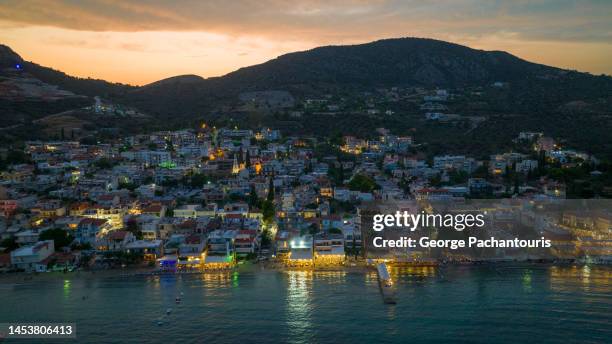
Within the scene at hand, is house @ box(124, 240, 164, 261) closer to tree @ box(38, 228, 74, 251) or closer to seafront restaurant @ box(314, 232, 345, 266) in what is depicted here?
tree @ box(38, 228, 74, 251)

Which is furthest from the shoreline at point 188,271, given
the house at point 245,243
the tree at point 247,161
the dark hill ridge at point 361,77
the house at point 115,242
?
the dark hill ridge at point 361,77

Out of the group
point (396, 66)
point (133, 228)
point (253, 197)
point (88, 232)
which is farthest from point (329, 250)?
point (396, 66)

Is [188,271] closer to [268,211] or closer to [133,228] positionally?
[133,228]

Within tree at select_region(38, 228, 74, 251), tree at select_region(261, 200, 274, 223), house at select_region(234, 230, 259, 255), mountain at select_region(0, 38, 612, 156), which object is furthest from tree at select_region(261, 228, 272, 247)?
mountain at select_region(0, 38, 612, 156)

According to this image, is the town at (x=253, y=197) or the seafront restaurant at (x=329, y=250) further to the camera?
the town at (x=253, y=197)

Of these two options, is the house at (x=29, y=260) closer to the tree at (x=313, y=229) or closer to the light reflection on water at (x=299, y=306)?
the light reflection on water at (x=299, y=306)
